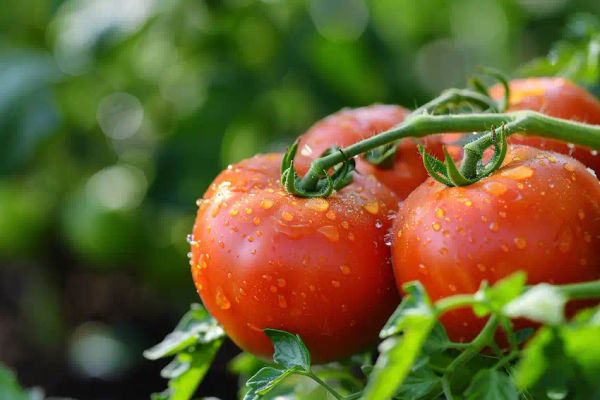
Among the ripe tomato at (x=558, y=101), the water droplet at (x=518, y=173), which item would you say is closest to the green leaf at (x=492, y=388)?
the water droplet at (x=518, y=173)

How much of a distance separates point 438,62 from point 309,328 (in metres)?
2.10

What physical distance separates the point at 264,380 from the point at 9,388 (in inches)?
11.8

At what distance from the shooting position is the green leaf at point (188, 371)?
725mm

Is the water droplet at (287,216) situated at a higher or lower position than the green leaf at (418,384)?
higher

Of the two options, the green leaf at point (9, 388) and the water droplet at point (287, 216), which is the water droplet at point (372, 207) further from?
the green leaf at point (9, 388)

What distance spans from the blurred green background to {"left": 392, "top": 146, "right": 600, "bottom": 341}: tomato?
128cm

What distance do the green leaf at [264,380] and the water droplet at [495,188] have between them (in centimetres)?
17

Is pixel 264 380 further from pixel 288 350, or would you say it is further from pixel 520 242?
pixel 520 242

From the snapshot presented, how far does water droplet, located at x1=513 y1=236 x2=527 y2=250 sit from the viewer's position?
535 mm

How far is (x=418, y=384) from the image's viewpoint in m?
0.54

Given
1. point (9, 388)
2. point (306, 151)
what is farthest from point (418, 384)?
point (9, 388)

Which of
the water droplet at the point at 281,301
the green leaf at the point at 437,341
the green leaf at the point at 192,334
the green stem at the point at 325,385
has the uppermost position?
the water droplet at the point at 281,301

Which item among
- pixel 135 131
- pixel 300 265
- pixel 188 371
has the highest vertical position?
pixel 300 265

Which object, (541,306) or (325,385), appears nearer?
(541,306)
